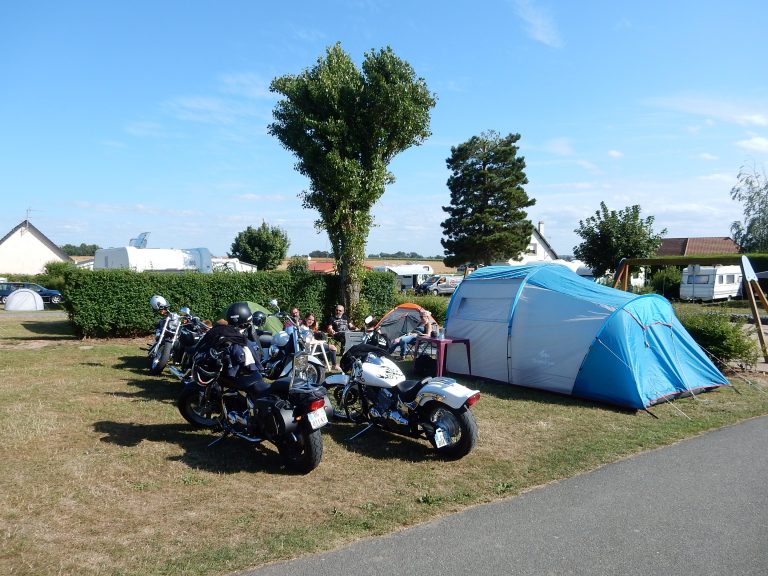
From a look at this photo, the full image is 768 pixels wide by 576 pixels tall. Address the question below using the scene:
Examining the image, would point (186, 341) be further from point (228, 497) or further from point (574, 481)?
point (574, 481)

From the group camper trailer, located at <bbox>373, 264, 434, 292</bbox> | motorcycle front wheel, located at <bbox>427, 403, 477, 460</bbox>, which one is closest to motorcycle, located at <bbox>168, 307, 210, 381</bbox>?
motorcycle front wheel, located at <bbox>427, 403, 477, 460</bbox>

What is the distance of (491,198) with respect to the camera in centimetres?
3534

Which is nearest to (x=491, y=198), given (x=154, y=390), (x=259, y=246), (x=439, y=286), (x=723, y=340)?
(x=439, y=286)

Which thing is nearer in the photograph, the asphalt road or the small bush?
the asphalt road

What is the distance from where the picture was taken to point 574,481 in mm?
5152

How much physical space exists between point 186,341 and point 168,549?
20.1ft

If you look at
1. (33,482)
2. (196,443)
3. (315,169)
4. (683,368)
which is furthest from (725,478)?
(315,169)

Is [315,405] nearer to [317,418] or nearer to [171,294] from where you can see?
[317,418]

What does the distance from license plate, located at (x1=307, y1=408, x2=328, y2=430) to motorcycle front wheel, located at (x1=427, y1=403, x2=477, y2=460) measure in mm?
1209

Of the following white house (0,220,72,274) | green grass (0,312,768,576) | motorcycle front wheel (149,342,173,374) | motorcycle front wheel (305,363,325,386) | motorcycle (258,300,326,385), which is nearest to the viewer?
green grass (0,312,768,576)

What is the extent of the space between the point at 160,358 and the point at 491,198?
2861 centimetres

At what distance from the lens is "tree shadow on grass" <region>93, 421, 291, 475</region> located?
5.37m

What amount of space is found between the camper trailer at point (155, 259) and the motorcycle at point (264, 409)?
569 inches

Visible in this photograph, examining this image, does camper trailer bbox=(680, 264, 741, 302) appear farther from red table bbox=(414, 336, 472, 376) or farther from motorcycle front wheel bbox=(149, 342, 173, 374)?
motorcycle front wheel bbox=(149, 342, 173, 374)
